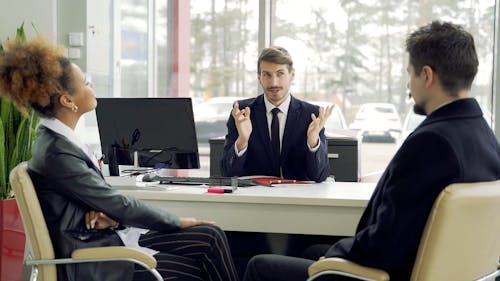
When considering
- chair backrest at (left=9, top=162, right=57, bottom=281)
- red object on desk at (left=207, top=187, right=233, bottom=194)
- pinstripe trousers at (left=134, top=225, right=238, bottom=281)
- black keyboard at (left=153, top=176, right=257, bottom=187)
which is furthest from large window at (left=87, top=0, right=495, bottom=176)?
chair backrest at (left=9, top=162, right=57, bottom=281)

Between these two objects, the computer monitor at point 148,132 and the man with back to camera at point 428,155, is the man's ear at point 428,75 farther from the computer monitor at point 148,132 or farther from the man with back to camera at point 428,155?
the computer monitor at point 148,132

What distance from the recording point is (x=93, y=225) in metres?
2.25

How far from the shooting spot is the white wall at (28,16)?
173 inches

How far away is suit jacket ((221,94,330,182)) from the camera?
3447 millimetres

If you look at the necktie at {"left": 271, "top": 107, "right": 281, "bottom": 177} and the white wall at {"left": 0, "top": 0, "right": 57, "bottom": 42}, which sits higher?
the white wall at {"left": 0, "top": 0, "right": 57, "bottom": 42}

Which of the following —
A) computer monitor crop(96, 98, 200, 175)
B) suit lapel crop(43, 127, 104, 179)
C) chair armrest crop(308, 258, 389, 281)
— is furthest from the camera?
computer monitor crop(96, 98, 200, 175)

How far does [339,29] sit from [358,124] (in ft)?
2.52

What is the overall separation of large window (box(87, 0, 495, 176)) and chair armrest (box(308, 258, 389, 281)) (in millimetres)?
3353

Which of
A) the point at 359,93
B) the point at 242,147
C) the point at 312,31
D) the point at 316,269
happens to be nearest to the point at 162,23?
the point at 312,31

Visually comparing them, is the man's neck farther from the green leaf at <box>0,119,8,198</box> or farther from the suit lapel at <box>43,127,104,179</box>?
the green leaf at <box>0,119,8,198</box>

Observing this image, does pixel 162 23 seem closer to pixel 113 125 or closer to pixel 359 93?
pixel 359 93

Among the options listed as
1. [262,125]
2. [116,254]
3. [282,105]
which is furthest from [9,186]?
[116,254]

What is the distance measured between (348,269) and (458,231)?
0.32 metres

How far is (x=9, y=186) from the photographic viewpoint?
3.77 meters
